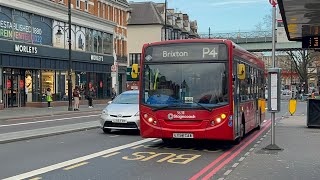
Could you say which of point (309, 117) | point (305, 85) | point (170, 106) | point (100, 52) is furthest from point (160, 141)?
A: point (305, 85)

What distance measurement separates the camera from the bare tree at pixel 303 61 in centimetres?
7519

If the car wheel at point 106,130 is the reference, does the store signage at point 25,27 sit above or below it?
above

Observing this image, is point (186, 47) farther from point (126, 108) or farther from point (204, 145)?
point (126, 108)

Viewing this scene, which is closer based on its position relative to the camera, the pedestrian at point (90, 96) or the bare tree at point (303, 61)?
the pedestrian at point (90, 96)

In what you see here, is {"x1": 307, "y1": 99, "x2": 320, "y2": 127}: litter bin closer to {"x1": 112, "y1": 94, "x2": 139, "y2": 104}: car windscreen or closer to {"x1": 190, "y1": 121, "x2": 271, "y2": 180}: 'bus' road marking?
{"x1": 190, "y1": 121, "x2": 271, "y2": 180}: 'bus' road marking

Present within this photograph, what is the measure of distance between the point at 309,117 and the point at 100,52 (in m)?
29.6

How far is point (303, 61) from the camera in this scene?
7569 centimetres

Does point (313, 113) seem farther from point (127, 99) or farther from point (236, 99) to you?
point (236, 99)

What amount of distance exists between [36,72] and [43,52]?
5.21 ft

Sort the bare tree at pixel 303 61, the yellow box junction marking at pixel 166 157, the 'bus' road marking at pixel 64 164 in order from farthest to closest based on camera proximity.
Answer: the bare tree at pixel 303 61
the yellow box junction marking at pixel 166 157
the 'bus' road marking at pixel 64 164

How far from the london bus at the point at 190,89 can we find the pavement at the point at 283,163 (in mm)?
1160

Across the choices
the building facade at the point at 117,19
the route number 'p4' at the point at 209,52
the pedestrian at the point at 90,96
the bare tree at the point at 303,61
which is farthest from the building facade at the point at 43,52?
the bare tree at the point at 303,61

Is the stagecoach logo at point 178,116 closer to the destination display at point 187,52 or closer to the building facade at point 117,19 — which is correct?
the destination display at point 187,52

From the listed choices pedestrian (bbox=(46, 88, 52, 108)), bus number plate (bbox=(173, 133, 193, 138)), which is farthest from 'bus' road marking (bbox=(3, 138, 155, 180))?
pedestrian (bbox=(46, 88, 52, 108))
